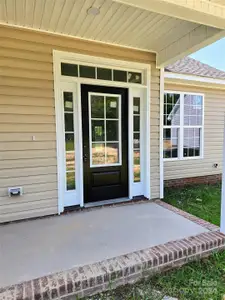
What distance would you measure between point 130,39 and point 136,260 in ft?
10.7

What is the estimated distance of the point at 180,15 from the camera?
2.39m

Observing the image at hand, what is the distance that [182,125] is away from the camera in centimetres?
574

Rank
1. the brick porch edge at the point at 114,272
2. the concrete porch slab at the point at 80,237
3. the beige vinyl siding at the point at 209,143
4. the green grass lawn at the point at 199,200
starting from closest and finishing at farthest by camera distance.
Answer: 1. the brick porch edge at the point at 114,272
2. the concrete porch slab at the point at 80,237
3. the green grass lawn at the point at 199,200
4. the beige vinyl siding at the point at 209,143

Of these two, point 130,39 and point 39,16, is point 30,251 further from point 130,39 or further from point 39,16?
point 130,39

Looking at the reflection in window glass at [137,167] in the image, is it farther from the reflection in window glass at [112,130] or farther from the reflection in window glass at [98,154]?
the reflection in window glass at [98,154]

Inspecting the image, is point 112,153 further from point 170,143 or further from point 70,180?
point 170,143

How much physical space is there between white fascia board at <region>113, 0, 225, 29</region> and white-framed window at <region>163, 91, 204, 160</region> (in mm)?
2997

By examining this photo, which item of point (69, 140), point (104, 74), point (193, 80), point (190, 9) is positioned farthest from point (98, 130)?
point (193, 80)

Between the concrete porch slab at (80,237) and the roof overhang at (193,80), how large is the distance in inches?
126

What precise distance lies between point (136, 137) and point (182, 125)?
6.86ft

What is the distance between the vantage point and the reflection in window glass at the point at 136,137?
13.7 ft

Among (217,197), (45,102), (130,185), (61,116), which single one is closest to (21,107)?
(45,102)

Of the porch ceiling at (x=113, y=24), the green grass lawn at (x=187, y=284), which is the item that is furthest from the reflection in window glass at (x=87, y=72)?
the green grass lawn at (x=187, y=284)

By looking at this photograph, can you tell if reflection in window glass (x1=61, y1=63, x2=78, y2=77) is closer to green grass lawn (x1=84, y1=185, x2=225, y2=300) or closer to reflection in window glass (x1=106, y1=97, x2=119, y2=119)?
reflection in window glass (x1=106, y1=97, x2=119, y2=119)
